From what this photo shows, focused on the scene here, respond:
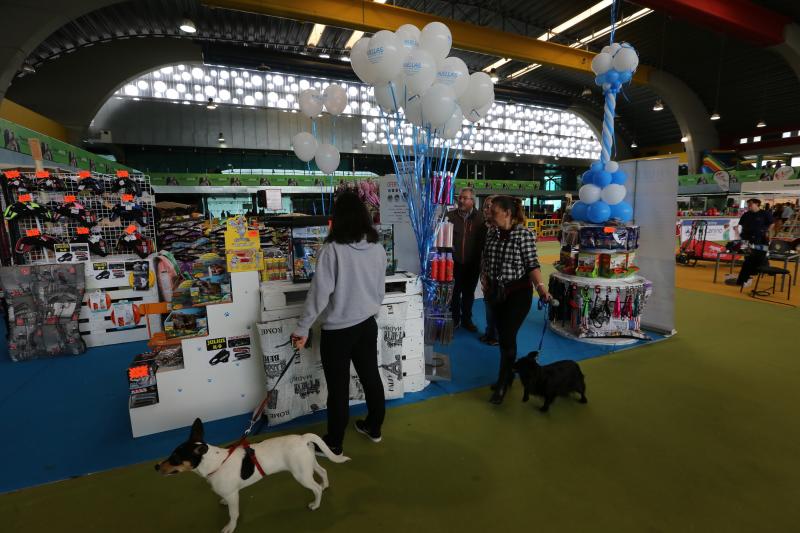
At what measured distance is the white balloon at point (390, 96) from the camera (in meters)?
3.09

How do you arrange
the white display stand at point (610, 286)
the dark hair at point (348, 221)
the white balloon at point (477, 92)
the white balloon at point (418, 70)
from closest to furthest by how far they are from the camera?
the dark hair at point (348, 221), the white balloon at point (418, 70), the white balloon at point (477, 92), the white display stand at point (610, 286)

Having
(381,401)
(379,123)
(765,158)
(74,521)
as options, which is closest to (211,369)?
(74,521)

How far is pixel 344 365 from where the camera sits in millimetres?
2025

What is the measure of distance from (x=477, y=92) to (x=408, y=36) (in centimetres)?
79

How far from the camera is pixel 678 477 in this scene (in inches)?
80.1

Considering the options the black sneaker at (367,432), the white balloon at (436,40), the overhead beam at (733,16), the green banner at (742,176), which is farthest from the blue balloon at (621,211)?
the green banner at (742,176)

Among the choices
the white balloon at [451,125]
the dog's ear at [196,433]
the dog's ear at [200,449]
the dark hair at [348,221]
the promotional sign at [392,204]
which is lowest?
the dog's ear at [200,449]

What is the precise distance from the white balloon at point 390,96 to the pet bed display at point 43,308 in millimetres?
3606

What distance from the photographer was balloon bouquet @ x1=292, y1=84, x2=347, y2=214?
14.6 feet

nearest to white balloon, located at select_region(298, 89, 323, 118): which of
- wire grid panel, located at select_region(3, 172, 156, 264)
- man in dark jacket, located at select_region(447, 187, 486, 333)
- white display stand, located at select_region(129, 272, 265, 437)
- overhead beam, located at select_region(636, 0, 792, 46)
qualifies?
man in dark jacket, located at select_region(447, 187, 486, 333)

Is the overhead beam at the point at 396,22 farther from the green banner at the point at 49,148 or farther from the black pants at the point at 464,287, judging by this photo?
the black pants at the point at 464,287

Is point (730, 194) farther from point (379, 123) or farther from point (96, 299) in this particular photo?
point (96, 299)

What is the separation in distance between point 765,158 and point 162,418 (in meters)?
27.1

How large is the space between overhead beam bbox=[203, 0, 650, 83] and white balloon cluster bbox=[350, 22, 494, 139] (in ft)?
15.8
